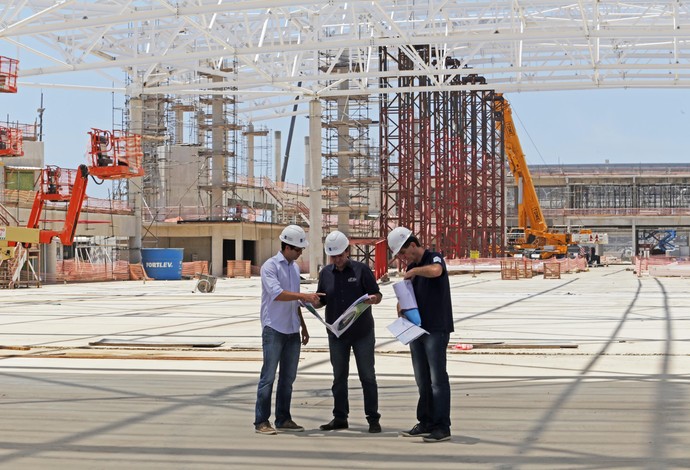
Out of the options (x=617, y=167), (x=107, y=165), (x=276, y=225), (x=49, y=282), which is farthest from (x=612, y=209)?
(x=107, y=165)

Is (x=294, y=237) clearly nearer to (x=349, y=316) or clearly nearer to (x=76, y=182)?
(x=349, y=316)

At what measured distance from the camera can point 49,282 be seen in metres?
52.8

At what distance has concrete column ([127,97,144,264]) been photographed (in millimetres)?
61562

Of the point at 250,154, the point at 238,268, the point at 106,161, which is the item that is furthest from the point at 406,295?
the point at 250,154

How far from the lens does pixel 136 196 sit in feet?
206

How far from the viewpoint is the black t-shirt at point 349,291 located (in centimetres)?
845

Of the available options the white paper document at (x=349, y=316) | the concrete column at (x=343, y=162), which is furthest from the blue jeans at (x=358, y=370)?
the concrete column at (x=343, y=162)

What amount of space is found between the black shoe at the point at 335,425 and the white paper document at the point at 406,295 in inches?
44.1

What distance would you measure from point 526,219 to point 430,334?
67926mm

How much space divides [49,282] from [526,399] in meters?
45.9

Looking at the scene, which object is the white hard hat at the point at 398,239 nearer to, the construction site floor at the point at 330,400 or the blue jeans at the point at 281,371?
the blue jeans at the point at 281,371

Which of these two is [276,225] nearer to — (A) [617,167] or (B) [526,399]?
(A) [617,167]

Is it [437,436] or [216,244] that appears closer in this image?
[437,436]

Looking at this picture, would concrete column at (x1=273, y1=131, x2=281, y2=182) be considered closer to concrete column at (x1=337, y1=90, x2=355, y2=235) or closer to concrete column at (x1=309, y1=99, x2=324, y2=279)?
concrete column at (x1=337, y1=90, x2=355, y2=235)
